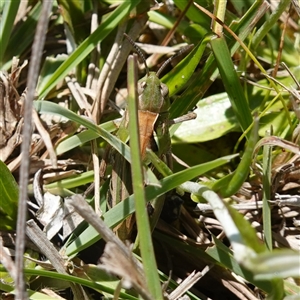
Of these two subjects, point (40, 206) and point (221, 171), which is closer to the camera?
point (40, 206)

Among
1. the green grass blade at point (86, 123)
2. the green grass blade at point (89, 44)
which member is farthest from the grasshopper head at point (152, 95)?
the green grass blade at point (89, 44)

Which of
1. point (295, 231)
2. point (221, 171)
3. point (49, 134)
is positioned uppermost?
point (49, 134)

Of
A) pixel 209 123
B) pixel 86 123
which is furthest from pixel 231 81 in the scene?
pixel 86 123

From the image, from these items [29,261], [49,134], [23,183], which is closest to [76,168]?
[49,134]

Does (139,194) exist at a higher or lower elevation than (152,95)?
lower

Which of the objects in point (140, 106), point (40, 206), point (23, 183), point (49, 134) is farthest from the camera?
point (49, 134)

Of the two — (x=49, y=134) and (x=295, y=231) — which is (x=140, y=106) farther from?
Result: (x=295, y=231)

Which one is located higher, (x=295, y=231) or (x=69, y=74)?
(x=69, y=74)

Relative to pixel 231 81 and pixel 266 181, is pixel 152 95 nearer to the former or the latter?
pixel 231 81
